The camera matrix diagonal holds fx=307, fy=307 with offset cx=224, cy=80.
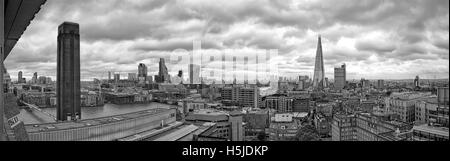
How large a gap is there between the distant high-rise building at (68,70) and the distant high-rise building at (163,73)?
4.12m

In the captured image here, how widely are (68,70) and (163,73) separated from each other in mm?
5886

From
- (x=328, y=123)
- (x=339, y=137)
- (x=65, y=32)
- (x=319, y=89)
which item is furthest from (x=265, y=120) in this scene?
(x=319, y=89)

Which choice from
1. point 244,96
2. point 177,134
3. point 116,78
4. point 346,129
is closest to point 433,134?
point 177,134

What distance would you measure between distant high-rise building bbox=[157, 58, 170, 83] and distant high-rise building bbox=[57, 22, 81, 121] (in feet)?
13.5

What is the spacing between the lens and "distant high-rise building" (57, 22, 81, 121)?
33.8 feet

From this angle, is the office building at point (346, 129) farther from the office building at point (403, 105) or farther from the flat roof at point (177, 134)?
the flat roof at point (177, 134)

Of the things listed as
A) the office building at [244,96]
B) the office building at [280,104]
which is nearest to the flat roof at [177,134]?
the office building at [280,104]

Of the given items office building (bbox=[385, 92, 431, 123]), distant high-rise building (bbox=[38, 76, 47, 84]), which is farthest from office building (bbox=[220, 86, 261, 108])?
distant high-rise building (bbox=[38, 76, 47, 84])

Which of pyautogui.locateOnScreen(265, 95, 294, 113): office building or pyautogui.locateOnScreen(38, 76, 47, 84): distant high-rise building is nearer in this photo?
pyautogui.locateOnScreen(38, 76, 47, 84): distant high-rise building

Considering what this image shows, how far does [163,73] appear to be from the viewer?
52.1ft

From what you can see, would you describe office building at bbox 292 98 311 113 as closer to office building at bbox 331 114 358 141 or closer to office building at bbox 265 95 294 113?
office building at bbox 265 95 294 113
